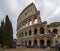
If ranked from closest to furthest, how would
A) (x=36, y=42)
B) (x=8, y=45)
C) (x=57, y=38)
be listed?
(x=8, y=45) < (x=57, y=38) < (x=36, y=42)

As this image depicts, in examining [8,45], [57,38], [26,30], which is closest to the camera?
[8,45]

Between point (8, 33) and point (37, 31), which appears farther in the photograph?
point (37, 31)

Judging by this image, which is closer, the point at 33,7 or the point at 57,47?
the point at 57,47

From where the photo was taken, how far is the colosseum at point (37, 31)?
47969 millimetres

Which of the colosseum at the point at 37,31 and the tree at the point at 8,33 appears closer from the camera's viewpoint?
the tree at the point at 8,33

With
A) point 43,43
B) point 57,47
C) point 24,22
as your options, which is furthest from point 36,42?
point 57,47

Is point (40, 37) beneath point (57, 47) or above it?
above

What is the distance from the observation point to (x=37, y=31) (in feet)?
165

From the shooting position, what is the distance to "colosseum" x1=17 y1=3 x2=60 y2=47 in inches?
1889

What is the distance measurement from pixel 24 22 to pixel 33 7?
8369 millimetres

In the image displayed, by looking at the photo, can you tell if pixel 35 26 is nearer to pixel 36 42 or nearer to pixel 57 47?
pixel 36 42

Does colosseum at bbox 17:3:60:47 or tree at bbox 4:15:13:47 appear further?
colosseum at bbox 17:3:60:47

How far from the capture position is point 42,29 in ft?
167

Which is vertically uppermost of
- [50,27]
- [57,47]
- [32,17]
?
[32,17]
